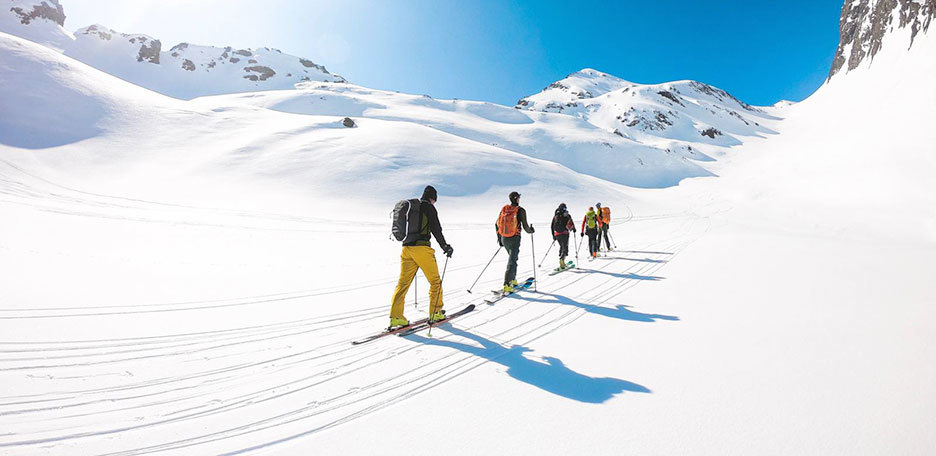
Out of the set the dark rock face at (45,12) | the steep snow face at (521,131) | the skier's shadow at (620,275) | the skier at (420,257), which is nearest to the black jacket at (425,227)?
the skier at (420,257)

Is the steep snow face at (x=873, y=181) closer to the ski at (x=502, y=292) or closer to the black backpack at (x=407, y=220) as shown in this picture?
the ski at (x=502, y=292)

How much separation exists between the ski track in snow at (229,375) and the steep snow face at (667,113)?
234 feet

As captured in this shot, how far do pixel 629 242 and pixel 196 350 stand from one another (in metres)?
15.5

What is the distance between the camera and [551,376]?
12.7 feet

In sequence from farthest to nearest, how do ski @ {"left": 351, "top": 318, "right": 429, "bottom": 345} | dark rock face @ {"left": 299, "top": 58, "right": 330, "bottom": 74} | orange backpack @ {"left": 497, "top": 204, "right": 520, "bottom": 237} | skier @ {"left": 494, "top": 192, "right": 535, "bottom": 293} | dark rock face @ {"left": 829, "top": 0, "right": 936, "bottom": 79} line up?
dark rock face @ {"left": 299, "top": 58, "right": 330, "bottom": 74}, dark rock face @ {"left": 829, "top": 0, "right": 936, "bottom": 79}, orange backpack @ {"left": 497, "top": 204, "right": 520, "bottom": 237}, skier @ {"left": 494, "top": 192, "right": 535, "bottom": 293}, ski @ {"left": 351, "top": 318, "right": 429, "bottom": 345}

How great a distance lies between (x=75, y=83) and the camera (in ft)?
124

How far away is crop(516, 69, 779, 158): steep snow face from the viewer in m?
85.4

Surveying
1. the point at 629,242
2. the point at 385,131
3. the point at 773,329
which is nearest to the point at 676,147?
the point at 385,131

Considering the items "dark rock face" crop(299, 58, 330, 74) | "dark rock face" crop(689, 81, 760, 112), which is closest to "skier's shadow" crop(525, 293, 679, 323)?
"dark rock face" crop(299, 58, 330, 74)

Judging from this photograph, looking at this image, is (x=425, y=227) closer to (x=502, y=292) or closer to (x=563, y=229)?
(x=502, y=292)

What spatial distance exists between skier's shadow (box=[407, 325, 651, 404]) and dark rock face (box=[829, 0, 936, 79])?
4336 inches

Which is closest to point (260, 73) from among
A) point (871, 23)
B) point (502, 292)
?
point (502, 292)

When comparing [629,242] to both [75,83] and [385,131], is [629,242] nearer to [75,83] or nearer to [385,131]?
[385,131]

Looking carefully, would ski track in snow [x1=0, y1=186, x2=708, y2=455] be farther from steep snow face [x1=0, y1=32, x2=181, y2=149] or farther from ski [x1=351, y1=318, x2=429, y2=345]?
steep snow face [x1=0, y1=32, x2=181, y2=149]
